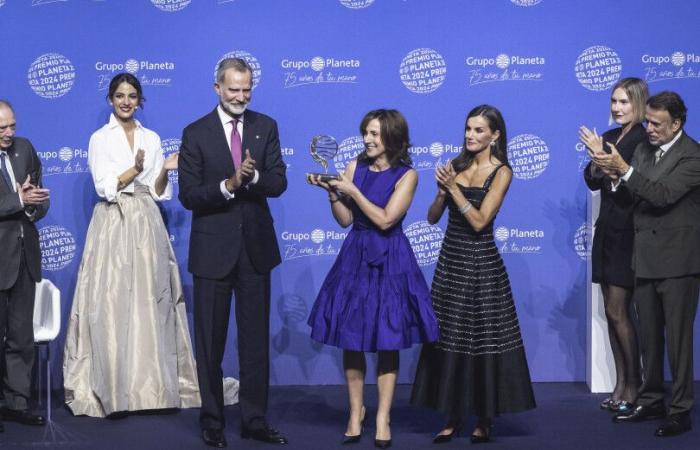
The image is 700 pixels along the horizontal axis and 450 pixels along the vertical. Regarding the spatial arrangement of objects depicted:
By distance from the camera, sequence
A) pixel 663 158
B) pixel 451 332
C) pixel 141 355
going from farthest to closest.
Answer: pixel 141 355, pixel 663 158, pixel 451 332

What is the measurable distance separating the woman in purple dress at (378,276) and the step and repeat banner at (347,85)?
147 centimetres

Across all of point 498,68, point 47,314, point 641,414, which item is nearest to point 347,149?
point 498,68

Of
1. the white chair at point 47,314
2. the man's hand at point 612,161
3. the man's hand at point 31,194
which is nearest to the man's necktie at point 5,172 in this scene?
the man's hand at point 31,194

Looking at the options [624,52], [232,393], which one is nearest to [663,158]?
[624,52]

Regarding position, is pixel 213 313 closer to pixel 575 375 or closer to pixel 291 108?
pixel 291 108

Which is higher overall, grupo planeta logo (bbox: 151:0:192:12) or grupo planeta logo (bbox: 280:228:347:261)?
grupo planeta logo (bbox: 151:0:192:12)

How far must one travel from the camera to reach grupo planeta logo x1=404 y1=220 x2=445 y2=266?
652cm

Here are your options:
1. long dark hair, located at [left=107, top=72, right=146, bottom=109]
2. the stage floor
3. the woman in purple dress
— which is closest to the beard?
the woman in purple dress

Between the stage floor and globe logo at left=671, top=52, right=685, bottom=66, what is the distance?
208cm

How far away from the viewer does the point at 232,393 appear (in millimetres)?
6043

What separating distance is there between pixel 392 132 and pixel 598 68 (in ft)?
6.86

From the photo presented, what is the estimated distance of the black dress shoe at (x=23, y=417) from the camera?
5.49 metres

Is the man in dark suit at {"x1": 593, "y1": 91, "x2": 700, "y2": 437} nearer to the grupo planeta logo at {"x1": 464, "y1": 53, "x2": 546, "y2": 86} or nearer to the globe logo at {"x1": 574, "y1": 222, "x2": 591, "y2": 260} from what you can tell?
the globe logo at {"x1": 574, "y1": 222, "x2": 591, "y2": 260}

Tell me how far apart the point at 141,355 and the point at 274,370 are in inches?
40.8
